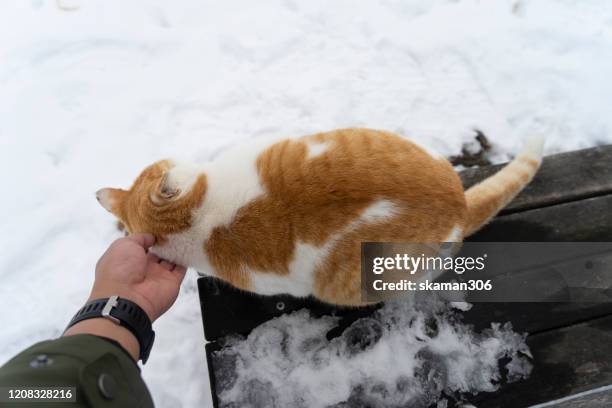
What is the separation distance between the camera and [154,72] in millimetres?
1930

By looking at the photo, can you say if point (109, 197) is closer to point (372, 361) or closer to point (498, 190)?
point (372, 361)

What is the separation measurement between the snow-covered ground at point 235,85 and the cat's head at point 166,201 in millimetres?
433

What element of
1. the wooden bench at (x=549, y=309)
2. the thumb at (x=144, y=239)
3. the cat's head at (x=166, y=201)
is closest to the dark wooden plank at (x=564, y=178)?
the wooden bench at (x=549, y=309)

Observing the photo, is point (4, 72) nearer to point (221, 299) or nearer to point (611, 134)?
point (221, 299)

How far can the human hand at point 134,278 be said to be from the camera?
106 cm

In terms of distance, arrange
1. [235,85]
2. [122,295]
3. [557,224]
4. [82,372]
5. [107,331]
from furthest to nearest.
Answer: [235,85] < [557,224] < [122,295] < [107,331] < [82,372]

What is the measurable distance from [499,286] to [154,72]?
6.03ft

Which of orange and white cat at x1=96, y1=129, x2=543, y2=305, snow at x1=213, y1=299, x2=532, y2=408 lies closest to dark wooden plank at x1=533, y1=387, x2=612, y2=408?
snow at x1=213, y1=299, x2=532, y2=408

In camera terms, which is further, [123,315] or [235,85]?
[235,85]

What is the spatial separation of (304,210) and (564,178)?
1.11 m

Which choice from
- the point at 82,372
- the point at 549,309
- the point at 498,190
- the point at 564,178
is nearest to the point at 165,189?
the point at 82,372

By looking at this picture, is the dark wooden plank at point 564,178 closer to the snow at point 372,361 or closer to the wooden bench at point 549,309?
the wooden bench at point 549,309

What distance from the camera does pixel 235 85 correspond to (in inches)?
74.3

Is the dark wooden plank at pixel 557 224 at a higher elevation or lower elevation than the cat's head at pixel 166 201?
lower
